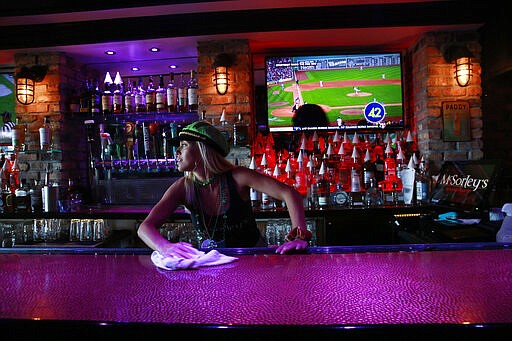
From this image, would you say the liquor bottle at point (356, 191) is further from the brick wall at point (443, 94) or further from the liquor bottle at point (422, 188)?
the brick wall at point (443, 94)

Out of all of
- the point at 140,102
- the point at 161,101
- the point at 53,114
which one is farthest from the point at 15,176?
the point at 161,101

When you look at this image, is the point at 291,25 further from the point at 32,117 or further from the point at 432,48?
the point at 32,117

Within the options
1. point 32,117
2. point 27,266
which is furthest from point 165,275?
point 32,117

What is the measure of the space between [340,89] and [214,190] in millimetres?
2898

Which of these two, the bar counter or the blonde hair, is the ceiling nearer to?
the blonde hair

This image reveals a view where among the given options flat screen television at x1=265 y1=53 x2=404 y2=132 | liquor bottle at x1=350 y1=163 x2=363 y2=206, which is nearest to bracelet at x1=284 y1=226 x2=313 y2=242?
liquor bottle at x1=350 y1=163 x2=363 y2=206

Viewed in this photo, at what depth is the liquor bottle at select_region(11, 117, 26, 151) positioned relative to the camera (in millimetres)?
4836

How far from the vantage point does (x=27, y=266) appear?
1.52 metres

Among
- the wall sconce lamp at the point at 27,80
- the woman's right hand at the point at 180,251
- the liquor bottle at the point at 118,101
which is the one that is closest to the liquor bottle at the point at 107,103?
the liquor bottle at the point at 118,101

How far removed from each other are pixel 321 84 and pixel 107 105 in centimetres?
241

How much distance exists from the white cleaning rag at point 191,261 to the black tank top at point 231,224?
671 mm

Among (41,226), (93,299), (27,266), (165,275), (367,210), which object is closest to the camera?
(93,299)

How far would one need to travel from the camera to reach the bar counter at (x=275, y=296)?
884 millimetres

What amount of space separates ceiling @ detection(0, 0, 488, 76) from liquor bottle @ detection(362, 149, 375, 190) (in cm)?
127
